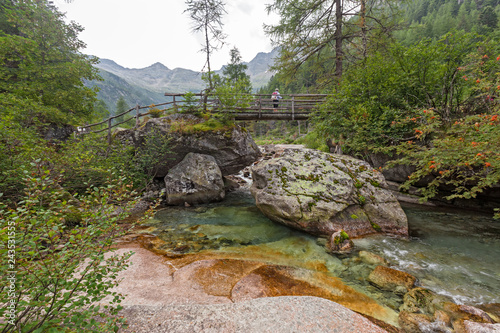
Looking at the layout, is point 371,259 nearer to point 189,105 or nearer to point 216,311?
point 216,311

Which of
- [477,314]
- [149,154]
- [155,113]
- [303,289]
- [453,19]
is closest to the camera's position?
[477,314]

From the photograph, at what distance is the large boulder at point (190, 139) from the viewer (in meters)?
10.5

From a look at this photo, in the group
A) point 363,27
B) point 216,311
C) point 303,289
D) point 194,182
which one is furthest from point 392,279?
point 363,27

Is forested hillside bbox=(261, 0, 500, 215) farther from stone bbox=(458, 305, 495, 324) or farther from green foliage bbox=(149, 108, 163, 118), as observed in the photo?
green foliage bbox=(149, 108, 163, 118)

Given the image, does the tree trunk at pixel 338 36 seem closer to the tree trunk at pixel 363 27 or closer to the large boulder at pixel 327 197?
the tree trunk at pixel 363 27

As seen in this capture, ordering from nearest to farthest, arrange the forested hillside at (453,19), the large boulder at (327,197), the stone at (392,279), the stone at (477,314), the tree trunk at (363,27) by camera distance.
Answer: the stone at (477,314)
the stone at (392,279)
the large boulder at (327,197)
the tree trunk at (363,27)
the forested hillside at (453,19)

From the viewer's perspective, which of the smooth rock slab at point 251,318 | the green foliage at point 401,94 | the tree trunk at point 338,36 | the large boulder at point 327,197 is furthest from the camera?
the tree trunk at point 338,36

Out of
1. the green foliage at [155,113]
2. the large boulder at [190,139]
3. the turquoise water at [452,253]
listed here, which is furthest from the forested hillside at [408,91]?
the green foliage at [155,113]

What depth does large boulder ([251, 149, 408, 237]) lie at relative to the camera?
642 cm

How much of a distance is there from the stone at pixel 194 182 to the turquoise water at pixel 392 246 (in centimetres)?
143

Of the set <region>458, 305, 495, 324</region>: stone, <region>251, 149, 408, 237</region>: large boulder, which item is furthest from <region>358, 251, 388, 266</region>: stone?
<region>458, 305, 495, 324</region>: stone

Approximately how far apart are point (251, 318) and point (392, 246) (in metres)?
5.06

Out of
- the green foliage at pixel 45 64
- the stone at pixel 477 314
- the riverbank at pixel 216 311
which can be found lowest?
the stone at pixel 477 314

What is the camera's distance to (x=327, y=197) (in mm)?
6691
